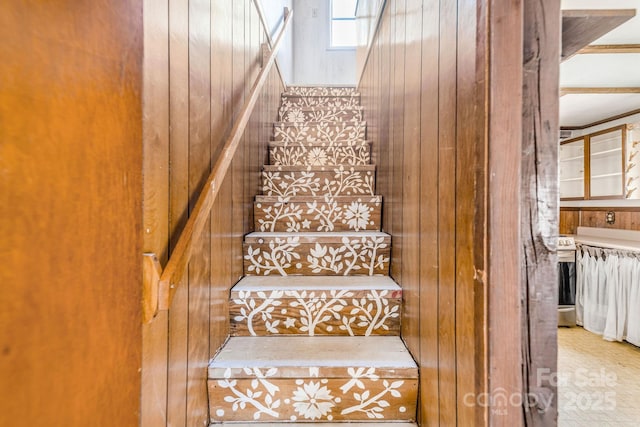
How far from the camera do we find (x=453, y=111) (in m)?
0.81

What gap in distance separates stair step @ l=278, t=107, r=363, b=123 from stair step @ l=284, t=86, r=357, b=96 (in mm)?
367

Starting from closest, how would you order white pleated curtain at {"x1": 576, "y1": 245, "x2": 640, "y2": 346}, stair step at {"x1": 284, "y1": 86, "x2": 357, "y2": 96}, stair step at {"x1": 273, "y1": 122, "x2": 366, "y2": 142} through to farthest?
stair step at {"x1": 273, "y1": 122, "x2": 366, "y2": 142} < white pleated curtain at {"x1": 576, "y1": 245, "x2": 640, "y2": 346} < stair step at {"x1": 284, "y1": 86, "x2": 357, "y2": 96}

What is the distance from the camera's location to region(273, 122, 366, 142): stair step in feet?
8.30

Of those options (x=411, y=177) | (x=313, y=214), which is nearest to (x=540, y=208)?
(x=411, y=177)

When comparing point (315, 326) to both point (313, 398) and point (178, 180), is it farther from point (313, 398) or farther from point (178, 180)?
point (178, 180)

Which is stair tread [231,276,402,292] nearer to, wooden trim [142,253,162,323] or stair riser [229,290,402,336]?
stair riser [229,290,402,336]

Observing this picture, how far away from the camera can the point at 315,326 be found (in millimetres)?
1320

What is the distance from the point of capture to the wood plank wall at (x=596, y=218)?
3523mm

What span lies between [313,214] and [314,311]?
66 centimetres

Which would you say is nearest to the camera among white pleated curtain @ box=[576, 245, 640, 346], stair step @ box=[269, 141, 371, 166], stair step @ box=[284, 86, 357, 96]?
stair step @ box=[269, 141, 371, 166]

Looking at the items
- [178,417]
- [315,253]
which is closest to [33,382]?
[178,417]

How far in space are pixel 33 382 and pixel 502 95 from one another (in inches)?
35.5

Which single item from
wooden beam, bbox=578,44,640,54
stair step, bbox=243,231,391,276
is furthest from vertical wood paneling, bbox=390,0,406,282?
wooden beam, bbox=578,44,640,54

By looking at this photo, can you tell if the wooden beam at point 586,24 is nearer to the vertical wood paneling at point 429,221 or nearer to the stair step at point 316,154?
the vertical wood paneling at point 429,221
